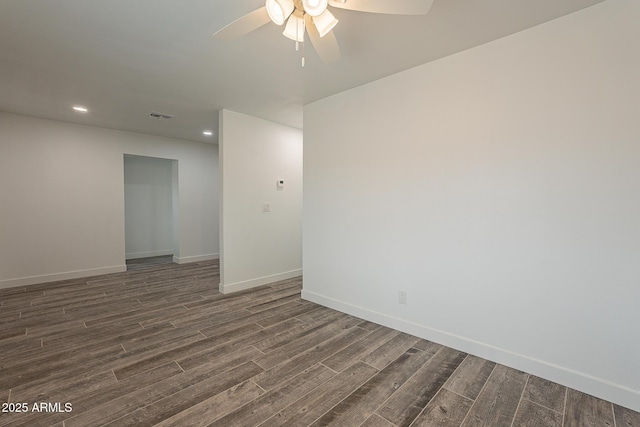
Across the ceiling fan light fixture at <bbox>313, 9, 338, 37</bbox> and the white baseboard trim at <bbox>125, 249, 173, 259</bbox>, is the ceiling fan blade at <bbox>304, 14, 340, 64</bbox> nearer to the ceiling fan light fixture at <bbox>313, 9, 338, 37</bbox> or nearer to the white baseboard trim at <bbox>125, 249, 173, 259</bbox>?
the ceiling fan light fixture at <bbox>313, 9, 338, 37</bbox>

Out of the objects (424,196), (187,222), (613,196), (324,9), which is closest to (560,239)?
(613,196)

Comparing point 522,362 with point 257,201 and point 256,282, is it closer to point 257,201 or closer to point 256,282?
point 256,282

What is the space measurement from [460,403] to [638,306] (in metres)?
1.29

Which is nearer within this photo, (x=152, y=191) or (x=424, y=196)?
(x=424, y=196)

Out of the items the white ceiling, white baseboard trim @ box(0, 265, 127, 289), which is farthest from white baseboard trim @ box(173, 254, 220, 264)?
the white ceiling

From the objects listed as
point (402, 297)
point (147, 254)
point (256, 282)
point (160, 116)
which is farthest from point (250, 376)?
point (147, 254)

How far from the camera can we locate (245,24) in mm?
1744

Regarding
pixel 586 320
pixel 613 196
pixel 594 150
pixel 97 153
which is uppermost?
pixel 97 153

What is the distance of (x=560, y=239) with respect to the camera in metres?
2.04

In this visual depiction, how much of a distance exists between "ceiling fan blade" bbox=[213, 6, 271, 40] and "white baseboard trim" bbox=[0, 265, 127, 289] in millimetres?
5091

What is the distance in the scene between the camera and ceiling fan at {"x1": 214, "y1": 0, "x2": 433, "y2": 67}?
1.52m

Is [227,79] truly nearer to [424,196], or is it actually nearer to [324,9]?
[324,9]

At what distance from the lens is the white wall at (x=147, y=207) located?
655 cm

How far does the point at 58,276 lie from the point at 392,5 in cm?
607
